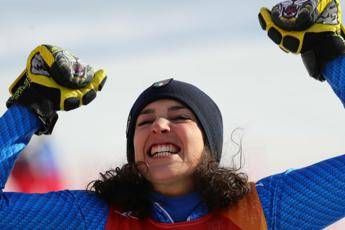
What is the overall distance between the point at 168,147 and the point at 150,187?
0.24m

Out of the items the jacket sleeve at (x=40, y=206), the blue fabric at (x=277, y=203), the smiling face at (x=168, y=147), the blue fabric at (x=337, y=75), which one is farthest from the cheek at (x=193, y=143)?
the blue fabric at (x=337, y=75)

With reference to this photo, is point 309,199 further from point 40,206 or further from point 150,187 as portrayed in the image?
point 40,206

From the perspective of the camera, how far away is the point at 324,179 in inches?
110

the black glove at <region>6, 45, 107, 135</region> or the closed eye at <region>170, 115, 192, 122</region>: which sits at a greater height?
the black glove at <region>6, 45, 107, 135</region>

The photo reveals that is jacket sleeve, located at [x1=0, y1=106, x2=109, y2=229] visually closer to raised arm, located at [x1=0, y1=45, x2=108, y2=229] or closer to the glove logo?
raised arm, located at [x1=0, y1=45, x2=108, y2=229]

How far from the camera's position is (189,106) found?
294 centimetres

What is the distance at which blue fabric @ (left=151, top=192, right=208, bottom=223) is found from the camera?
109 inches

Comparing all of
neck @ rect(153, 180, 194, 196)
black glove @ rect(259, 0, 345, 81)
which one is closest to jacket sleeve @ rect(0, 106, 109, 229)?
neck @ rect(153, 180, 194, 196)

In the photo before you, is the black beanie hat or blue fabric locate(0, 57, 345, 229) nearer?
blue fabric locate(0, 57, 345, 229)

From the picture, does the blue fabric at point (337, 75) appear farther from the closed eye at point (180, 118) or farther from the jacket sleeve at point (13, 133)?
the jacket sleeve at point (13, 133)

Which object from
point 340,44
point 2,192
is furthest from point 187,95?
point 2,192

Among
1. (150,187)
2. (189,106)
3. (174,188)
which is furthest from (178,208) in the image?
(189,106)

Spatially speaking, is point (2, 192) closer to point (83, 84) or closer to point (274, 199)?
point (83, 84)

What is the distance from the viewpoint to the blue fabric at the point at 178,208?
278 centimetres
